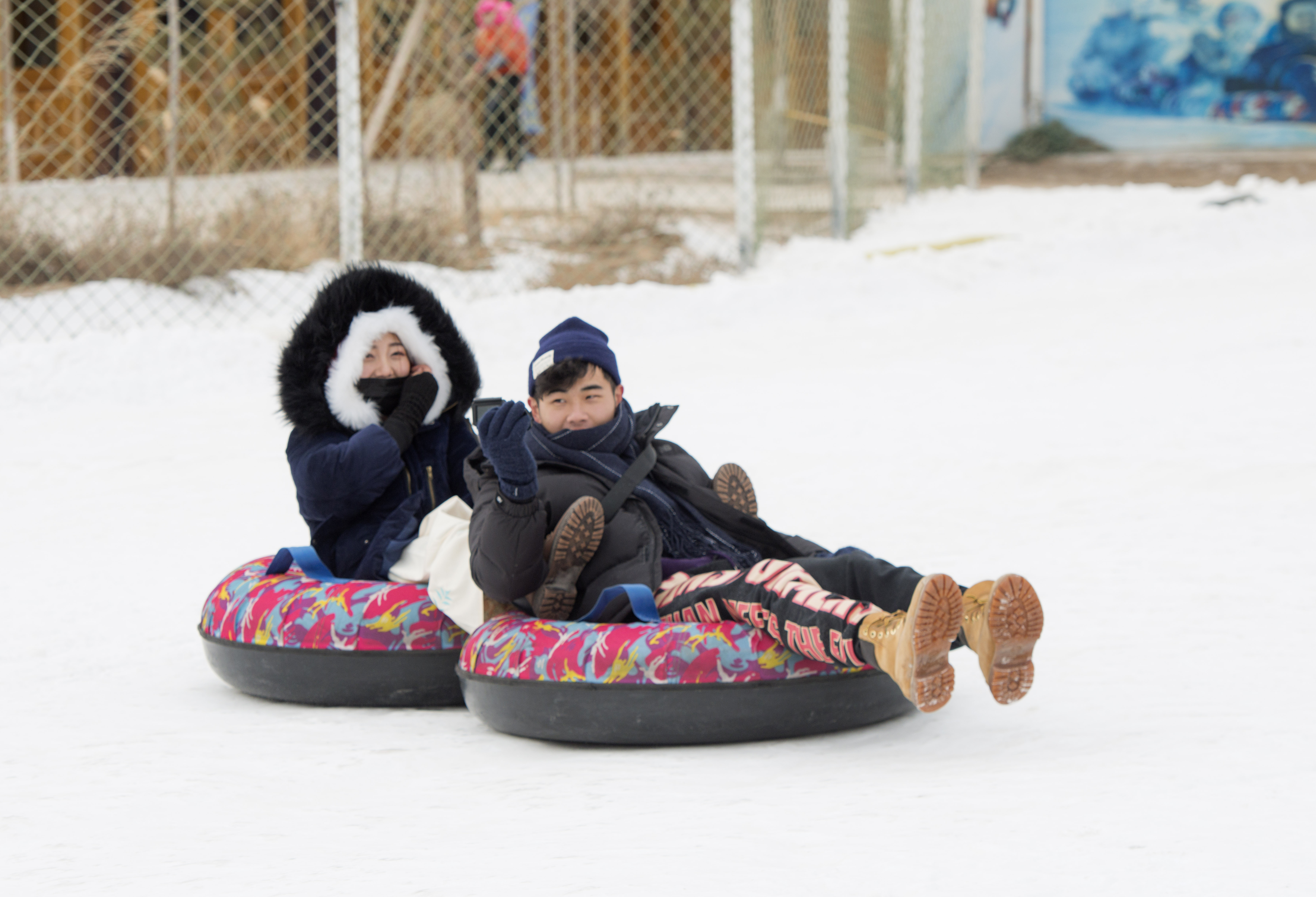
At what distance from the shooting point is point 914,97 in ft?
42.1

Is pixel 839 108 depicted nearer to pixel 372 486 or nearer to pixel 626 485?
pixel 372 486

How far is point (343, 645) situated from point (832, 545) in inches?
74.4

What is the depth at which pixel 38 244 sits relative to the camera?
7.68 metres

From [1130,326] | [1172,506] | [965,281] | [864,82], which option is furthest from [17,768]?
[864,82]

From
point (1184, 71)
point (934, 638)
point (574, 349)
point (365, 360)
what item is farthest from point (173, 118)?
point (1184, 71)

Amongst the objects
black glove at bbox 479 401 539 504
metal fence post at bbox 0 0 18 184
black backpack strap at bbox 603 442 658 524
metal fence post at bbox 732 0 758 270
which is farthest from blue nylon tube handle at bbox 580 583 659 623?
metal fence post at bbox 732 0 758 270

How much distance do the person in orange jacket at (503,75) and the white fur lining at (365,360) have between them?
6248mm

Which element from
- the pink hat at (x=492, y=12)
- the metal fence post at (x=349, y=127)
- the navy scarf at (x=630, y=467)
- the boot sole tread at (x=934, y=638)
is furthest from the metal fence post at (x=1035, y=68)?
the boot sole tread at (x=934, y=638)

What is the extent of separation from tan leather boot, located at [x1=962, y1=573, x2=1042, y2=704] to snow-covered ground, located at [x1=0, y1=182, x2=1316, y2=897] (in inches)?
6.4

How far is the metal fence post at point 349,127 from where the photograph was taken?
7660mm

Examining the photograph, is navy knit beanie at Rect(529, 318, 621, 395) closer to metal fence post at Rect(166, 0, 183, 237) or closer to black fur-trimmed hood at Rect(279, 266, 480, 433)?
black fur-trimmed hood at Rect(279, 266, 480, 433)

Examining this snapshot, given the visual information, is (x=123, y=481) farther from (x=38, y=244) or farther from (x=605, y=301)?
(x=605, y=301)

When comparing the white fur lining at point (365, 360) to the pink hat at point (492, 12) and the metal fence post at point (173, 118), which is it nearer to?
the metal fence post at point (173, 118)

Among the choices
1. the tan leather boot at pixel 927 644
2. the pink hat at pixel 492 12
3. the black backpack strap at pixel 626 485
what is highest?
the pink hat at pixel 492 12
